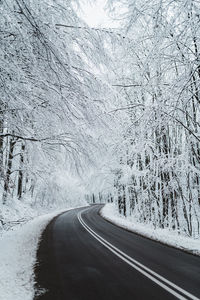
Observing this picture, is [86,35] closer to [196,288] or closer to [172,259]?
[196,288]

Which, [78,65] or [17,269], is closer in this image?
[78,65]

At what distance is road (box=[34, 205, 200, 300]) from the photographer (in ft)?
13.1

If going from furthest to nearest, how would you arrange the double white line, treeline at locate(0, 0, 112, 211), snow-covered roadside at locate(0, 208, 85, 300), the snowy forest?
snow-covered roadside at locate(0, 208, 85, 300) → the double white line → the snowy forest → treeline at locate(0, 0, 112, 211)

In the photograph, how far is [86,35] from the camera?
4230 millimetres

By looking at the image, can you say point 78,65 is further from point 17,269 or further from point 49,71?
point 17,269

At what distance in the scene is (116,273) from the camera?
16.9 ft

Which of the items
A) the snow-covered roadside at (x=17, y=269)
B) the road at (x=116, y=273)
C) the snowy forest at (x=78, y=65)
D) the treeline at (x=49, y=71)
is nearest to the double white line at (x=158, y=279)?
the road at (x=116, y=273)

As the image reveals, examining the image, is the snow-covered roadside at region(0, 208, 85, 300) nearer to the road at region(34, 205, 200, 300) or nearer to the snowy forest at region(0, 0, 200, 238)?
the road at region(34, 205, 200, 300)

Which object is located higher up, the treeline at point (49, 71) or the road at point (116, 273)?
the treeline at point (49, 71)

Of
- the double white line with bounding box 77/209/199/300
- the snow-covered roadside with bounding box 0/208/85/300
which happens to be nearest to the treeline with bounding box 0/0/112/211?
the snow-covered roadside with bounding box 0/208/85/300

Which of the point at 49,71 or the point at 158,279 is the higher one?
the point at 49,71

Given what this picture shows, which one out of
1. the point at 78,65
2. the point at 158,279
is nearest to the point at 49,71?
the point at 78,65

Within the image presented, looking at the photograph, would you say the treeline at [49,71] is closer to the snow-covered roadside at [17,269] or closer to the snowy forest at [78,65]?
the snowy forest at [78,65]

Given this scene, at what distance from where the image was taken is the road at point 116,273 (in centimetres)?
401
